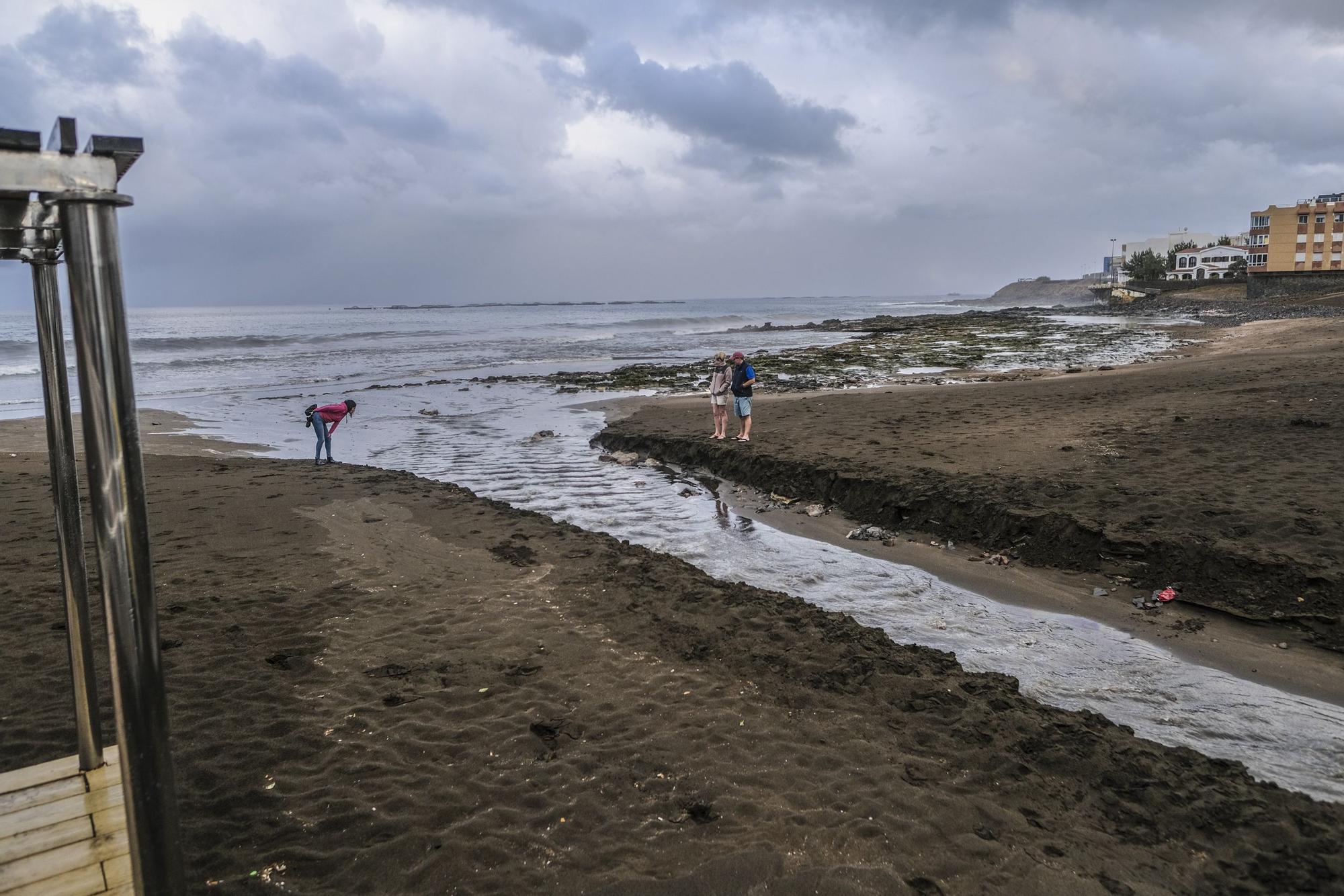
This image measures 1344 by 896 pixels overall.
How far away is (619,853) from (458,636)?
315cm

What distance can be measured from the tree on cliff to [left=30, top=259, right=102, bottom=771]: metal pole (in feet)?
404

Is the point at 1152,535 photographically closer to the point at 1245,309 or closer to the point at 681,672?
the point at 681,672

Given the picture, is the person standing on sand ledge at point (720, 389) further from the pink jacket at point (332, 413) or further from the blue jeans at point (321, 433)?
the blue jeans at point (321, 433)

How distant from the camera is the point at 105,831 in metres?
3.66

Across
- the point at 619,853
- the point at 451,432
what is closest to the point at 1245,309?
the point at 451,432

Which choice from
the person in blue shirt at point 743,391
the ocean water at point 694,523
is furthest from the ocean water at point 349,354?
the person in blue shirt at point 743,391

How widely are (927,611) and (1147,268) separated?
402ft

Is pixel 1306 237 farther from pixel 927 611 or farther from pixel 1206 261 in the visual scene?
pixel 927 611

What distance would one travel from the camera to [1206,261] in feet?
388

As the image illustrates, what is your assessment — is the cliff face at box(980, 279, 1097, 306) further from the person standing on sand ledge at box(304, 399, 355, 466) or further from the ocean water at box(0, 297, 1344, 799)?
the person standing on sand ledge at box(304, 399, 355, 466)

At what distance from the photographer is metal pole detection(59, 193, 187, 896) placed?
6.95 ft

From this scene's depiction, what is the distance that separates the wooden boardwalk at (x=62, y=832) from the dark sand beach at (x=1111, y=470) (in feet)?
27.4

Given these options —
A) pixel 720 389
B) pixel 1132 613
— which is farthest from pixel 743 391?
pixel 1132 613

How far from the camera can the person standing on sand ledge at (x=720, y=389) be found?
52.0 ft
